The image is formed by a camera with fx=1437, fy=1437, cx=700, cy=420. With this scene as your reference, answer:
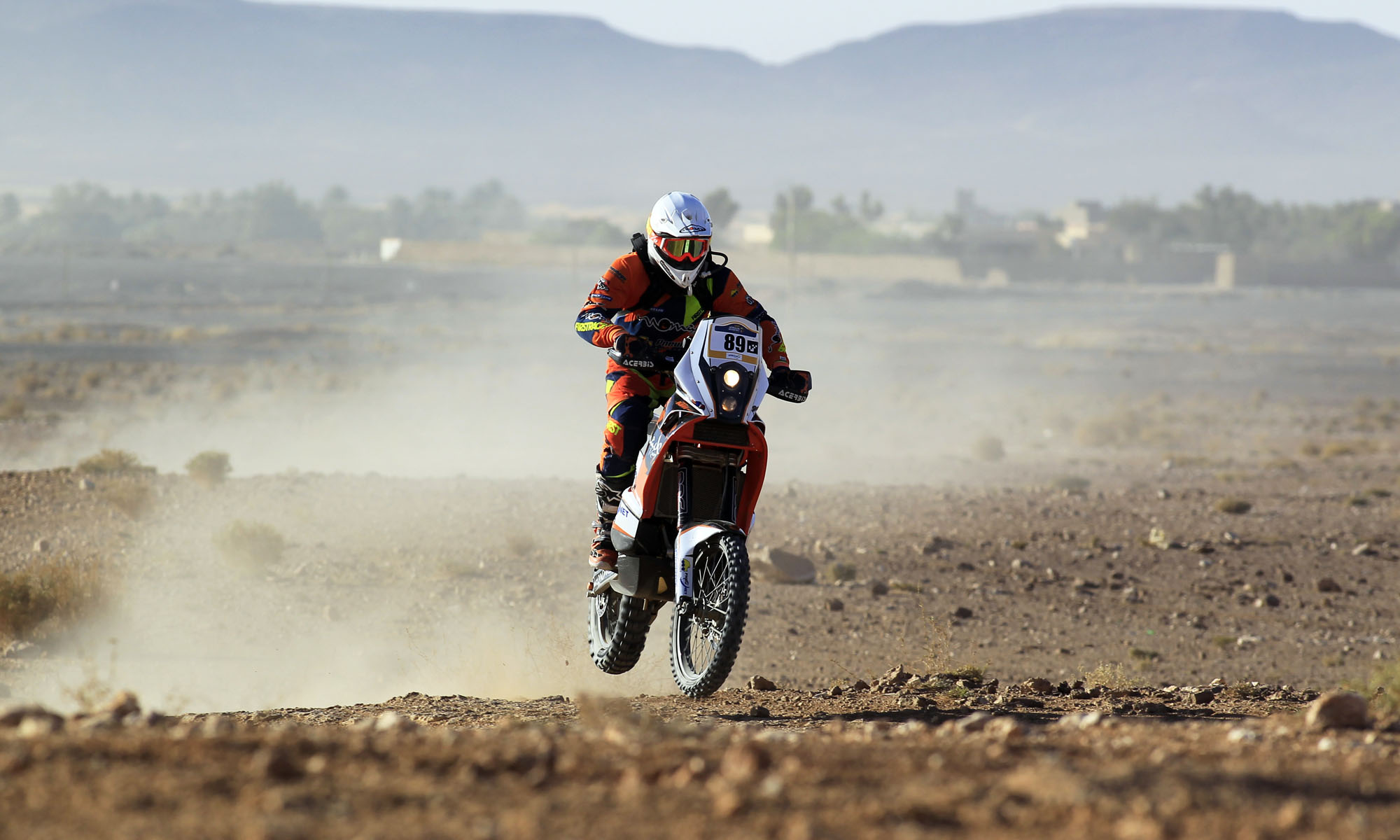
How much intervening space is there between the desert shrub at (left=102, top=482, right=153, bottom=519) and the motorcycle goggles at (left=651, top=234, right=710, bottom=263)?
8702 millimetres

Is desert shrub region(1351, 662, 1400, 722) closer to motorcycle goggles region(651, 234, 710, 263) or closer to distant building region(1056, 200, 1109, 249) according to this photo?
motorcycle goggles region(651, 234, 710, 263)

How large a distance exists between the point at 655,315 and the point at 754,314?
1.73 ft

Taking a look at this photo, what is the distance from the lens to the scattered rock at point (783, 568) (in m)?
13.1

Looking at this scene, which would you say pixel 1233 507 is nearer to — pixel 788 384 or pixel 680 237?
pixel 788 384

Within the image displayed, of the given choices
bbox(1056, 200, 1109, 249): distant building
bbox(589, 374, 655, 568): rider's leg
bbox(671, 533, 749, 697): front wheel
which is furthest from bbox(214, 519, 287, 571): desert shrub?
bbox(1056, 200, 1109, 249): distant building

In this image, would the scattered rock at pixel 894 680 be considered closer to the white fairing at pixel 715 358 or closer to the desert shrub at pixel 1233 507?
the white fairing at pixel 715 358

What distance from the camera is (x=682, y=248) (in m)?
7.50

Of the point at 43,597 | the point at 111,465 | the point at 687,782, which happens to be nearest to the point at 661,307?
the point at 687,782

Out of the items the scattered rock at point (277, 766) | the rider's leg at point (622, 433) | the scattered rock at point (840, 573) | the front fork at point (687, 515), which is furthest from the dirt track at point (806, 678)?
the rider's leg at point (622, 433)

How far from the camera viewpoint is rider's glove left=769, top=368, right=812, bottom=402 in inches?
297

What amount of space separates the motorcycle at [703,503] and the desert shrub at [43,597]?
18.2ft

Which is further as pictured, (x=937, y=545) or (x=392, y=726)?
(x=937, y=545)

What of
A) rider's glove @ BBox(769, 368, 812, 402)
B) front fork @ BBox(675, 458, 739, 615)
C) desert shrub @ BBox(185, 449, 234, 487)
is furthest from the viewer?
desert shrub @ BBox(185, 449, 234, 487)

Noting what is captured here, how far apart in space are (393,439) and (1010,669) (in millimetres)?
19500
